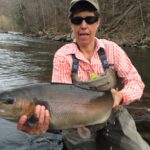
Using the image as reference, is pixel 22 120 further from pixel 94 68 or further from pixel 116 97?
pixel 94 68

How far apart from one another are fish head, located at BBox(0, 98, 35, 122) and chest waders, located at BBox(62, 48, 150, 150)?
108cm

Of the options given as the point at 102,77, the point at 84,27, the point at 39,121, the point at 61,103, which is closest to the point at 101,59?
the point at 102,77

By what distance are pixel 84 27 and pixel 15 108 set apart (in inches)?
58.2

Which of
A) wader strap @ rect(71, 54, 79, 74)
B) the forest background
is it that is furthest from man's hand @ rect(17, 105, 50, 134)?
the forest background

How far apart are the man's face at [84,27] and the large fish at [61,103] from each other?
81 cm

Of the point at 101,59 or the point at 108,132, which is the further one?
the point at 108,132

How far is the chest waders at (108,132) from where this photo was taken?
4879mm

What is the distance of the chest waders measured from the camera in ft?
16.0

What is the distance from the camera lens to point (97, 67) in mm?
4977

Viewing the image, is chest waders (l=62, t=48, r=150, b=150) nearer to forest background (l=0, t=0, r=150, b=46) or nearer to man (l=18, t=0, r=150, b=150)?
man (l=18, t=0, r=150, b=150)

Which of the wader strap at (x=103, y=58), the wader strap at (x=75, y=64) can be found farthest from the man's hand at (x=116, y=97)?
the wader strap at (x=75, y=64)

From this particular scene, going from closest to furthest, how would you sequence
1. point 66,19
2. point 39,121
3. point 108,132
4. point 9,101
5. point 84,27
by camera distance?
point 9,101, point 39,121, point 84,27, point 108,132, point 66,19

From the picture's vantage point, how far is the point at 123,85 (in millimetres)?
5266

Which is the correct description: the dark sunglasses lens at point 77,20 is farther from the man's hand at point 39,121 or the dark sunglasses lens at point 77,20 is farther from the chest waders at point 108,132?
the man's hand at point 39,121
